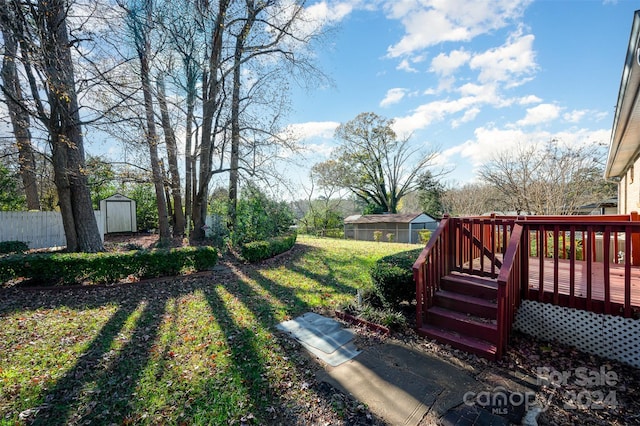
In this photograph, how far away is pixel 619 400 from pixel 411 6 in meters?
8.28

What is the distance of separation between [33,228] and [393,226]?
22.5 m

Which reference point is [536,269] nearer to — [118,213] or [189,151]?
[189,151]

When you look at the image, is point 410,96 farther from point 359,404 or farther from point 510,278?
point 359,404

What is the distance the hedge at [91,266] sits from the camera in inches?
219

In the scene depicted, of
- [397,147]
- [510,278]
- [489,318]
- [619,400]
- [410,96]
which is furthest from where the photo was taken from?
[397,147]

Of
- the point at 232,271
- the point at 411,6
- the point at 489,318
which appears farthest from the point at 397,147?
the point at 489,318

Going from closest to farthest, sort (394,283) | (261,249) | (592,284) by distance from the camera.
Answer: (592,284)
(394,283)
(261,249)

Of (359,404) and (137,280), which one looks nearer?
(359,404)

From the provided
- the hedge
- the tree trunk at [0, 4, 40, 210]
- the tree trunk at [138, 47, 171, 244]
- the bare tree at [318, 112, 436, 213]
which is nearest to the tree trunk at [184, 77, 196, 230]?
the tree trunk at [138, 47, 171, 244]

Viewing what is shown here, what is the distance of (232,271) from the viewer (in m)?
7.32

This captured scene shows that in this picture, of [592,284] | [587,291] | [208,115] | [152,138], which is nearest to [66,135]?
[152,138]

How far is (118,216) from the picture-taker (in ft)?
48.0

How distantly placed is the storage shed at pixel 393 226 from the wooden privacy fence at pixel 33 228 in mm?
20829

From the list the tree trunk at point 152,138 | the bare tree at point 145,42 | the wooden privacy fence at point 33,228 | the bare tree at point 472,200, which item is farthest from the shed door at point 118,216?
the bare tree at point 472,200
